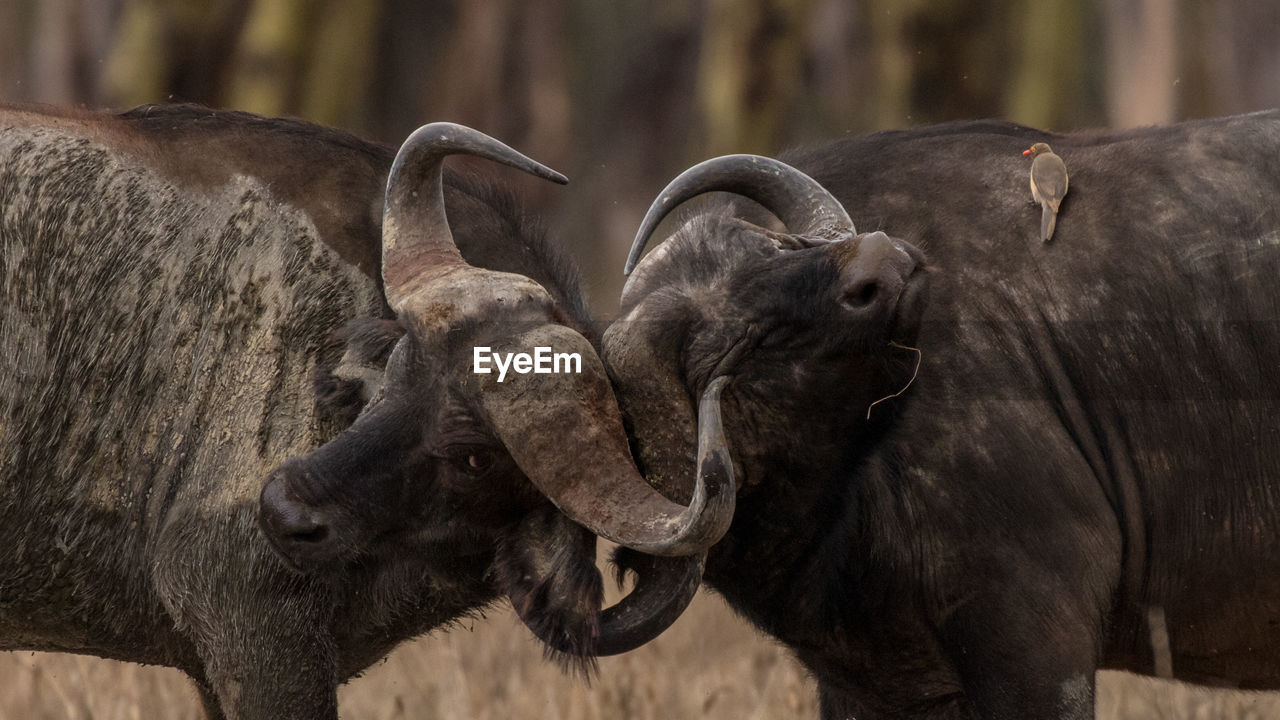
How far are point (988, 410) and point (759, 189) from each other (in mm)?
893

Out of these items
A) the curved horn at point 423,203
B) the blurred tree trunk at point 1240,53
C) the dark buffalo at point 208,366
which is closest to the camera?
the curved horn at point 423,203

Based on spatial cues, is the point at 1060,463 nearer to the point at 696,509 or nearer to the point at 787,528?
the point at 787,528

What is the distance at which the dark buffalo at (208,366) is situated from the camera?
4547 millimetres

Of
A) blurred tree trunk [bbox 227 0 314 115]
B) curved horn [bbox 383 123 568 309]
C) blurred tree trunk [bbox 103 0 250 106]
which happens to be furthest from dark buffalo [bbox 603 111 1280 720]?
blurred tree trunk [bbox 103 0 250 106]

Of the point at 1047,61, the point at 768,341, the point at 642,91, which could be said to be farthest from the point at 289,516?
the point at 642,91

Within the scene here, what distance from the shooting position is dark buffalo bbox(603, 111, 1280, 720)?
4125 mm

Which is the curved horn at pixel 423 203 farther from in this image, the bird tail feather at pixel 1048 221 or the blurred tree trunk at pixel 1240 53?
the blurred tree trunk at pixel 1240 53

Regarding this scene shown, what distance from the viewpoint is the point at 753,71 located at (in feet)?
41.6

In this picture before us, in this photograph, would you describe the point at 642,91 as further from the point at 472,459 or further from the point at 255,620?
the point at 472,459

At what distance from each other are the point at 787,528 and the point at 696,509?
716mm

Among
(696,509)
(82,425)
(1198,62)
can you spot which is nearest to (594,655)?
(696,509)

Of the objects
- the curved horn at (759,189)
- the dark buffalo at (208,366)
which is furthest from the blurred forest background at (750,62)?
the curved horn at (759,189)

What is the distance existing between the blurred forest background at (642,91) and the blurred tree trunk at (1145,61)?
26 millimetres

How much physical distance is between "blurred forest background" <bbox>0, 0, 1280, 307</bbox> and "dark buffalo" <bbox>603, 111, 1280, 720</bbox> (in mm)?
7045
